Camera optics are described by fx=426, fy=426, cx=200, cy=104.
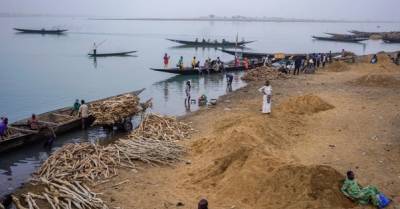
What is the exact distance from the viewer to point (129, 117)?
17.8 metres

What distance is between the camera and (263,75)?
32219mm

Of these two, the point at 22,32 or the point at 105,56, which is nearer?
the point at 105,56

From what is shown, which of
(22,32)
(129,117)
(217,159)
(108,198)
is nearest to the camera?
(108,198)

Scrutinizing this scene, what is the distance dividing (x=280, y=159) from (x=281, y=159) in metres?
0.12

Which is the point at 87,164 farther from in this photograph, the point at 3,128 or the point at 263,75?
the point at 263,75

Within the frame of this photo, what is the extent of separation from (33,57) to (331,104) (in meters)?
41.2

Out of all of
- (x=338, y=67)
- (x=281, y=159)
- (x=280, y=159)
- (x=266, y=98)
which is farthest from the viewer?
(x=338, y=67)

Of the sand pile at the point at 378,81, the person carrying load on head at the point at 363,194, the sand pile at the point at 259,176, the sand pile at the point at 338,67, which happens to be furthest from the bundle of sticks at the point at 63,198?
the sand pile at the point at 338,67

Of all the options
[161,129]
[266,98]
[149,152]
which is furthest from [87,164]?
[266,98]

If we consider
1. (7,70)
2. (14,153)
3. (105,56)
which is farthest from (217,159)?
(105,56)

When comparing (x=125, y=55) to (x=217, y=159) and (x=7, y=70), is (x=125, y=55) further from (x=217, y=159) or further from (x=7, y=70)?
(x=217, y=159)

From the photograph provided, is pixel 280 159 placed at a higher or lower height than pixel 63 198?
higher

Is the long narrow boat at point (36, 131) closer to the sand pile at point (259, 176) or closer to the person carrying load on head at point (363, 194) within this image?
the sand pile at point (259, 176)

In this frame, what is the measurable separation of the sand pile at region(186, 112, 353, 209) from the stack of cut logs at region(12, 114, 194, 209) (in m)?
1.37
